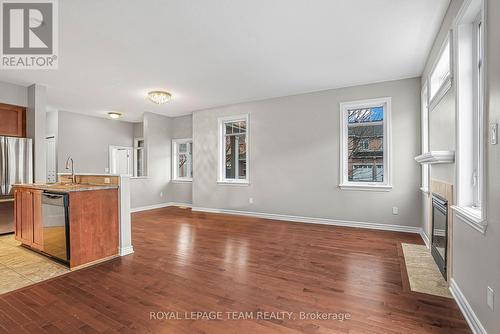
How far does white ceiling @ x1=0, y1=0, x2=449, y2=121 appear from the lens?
8.58 feet

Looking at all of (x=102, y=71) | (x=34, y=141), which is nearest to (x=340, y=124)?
(x=102, y=71)

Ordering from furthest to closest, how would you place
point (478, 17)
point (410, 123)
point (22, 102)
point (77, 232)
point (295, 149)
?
point (295, 149)
point (22, 102)
point (410, 123)
point (77, 232)
point (478, 17)

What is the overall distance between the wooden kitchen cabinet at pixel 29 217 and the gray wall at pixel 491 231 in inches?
182

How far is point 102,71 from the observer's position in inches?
165

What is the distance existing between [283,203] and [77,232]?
395cm

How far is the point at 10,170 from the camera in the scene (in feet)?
14.5

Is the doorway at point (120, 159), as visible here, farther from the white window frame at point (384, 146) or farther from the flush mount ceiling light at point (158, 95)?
the white window frame at point (384, 146)

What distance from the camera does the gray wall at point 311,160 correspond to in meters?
4.51

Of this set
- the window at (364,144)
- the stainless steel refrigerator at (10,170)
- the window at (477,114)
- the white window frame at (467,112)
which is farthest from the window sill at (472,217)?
the stainless steel refrigerator at (10,170)

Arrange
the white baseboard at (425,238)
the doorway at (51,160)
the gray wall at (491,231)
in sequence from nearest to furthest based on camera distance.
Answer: the gray wall at (491,231) < the white baseboard at (425,238) < the doorway at (51,160)

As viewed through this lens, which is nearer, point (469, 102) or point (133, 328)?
point (133, 328)

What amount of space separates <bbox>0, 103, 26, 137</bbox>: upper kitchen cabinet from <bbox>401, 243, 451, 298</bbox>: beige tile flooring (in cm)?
676

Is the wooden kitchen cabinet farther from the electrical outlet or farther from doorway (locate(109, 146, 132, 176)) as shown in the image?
the electrical outlet

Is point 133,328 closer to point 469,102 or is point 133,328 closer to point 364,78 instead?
point 469,102
